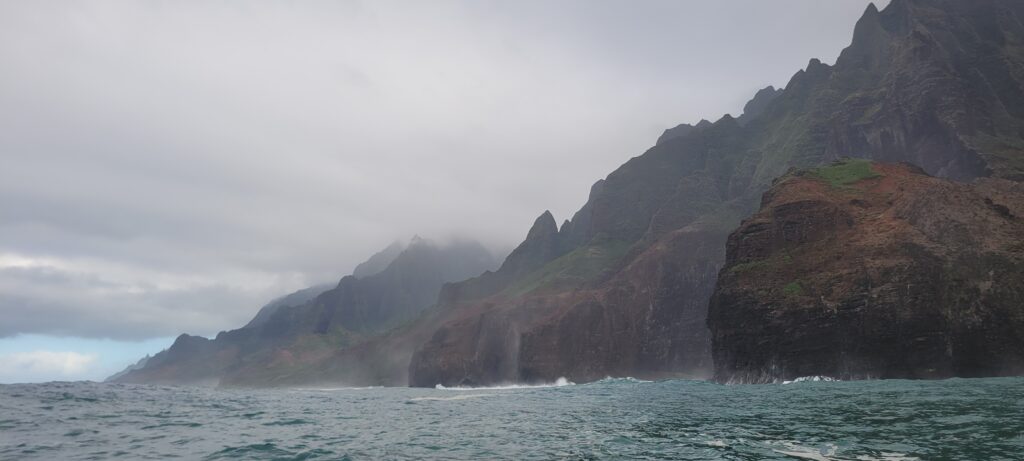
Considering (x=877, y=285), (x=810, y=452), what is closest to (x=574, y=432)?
(x=810, y=452)

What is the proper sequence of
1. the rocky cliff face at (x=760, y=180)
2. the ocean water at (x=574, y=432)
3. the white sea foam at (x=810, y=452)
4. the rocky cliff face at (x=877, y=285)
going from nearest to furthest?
the white sea foam at (x=810, y=452) < the ocean water at (x=574, y=432) < the rocky cliff face at (x=877, y=285) < the rocky cliff face at (x=760, y=180)

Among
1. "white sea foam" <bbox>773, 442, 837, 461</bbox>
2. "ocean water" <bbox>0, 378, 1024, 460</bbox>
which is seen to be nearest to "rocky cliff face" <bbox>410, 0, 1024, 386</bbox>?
"ocean water" <bbox>0, 378, 1024, 460</bbox>

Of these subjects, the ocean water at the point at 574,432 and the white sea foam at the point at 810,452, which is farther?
the ocean water at the point at 574,432

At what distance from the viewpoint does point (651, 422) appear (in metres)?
29.1

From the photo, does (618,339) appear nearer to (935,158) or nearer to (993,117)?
(935,158)

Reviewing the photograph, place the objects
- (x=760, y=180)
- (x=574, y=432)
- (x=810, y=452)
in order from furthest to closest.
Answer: (x=760, y=180)
(x=574, y=432)
(x=810, y=452)

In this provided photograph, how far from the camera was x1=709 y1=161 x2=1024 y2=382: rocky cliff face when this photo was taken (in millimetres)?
67250

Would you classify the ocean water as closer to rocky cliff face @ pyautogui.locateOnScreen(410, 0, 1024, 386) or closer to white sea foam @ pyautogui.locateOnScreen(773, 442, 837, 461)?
white sea foam @ pyautogui.locateOnScreen(773, 442, 837, 461)

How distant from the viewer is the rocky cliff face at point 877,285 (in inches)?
2648

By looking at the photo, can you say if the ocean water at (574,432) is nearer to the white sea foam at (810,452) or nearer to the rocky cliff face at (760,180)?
the white sea foam at (810,452)

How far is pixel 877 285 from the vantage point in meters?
74.5

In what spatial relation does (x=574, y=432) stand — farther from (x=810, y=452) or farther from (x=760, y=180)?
(x=760, y=180)

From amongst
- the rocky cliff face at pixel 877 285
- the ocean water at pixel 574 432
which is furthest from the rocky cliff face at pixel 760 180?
the ocean water at pixel 574 432

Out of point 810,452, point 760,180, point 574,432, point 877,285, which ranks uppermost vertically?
point 760,180
